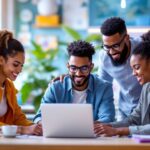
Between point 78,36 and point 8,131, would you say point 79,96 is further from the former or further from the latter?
point 78,36

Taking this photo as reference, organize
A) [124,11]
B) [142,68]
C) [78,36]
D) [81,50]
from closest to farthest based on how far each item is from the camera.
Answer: [142,68], [81,50], [78,36], [124,11]

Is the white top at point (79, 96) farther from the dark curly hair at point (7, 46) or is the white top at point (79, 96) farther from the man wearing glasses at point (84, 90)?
the dark curly hair at point (7, 46)

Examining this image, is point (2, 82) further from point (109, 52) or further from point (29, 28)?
point (29, 28)

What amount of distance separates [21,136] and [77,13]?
108 inches

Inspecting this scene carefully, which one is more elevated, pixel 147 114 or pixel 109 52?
pixel 109 52

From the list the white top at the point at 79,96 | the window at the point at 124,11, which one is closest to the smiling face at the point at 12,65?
the white top at the point at 79,96

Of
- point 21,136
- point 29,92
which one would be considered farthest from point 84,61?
point 29,92

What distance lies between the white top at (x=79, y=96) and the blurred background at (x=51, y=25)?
73.5 inches

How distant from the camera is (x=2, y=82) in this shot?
2641 millimetres

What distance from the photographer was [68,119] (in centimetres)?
219

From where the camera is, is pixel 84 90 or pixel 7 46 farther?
pixel 84 90

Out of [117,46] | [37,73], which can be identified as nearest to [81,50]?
[117,46]

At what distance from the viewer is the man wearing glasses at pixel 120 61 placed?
2787 mm

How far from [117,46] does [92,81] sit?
26 centimetres
